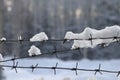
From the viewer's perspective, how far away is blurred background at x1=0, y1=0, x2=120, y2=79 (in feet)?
78.8

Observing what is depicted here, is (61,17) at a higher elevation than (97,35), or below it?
higher

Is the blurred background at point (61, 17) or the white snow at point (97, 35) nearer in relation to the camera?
the white snow at point (97, 35)

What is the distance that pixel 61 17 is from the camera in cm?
3062

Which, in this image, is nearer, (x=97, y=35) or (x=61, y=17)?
(x=97, y=35)

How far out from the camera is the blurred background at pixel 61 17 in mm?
24016

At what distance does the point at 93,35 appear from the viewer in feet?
4.96

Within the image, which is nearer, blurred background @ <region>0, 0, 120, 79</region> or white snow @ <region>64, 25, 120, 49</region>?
white snow @ <region>64, 25, 120, 49</region>

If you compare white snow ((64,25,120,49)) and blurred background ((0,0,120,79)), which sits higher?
blurred background ((0,0,120,79))

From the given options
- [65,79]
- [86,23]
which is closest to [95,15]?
[86,23]

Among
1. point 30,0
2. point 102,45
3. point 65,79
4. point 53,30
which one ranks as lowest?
point 65,79

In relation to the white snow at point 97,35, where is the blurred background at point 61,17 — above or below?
above

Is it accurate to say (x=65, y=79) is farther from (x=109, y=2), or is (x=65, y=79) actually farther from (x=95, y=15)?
(x=95, y=15)

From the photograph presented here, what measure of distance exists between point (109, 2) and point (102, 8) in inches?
38.3

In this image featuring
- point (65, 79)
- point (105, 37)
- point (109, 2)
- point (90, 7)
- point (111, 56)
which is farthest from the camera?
point (90, 7)
